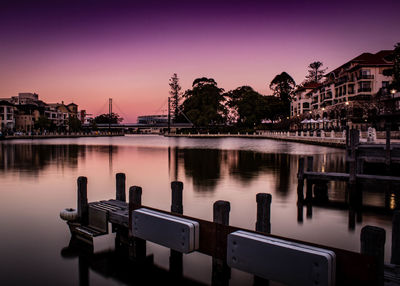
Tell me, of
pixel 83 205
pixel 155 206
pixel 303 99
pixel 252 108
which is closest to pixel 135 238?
pixel 83 205

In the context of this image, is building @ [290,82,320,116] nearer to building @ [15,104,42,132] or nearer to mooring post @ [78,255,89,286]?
building @ [15,104,42,132]

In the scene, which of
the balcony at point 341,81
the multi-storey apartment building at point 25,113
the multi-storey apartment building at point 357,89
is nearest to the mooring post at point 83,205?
the multi-storey apartment building at point 357,89

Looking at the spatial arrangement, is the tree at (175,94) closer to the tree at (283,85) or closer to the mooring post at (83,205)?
the tree at (283,85)

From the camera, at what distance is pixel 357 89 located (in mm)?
77062

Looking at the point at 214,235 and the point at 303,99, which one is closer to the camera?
the point at 214,235

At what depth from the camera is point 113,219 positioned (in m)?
6.90

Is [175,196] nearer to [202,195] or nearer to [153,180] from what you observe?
[202,195]

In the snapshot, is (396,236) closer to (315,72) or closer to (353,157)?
(353,157)

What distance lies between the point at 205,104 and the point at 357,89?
51.0m

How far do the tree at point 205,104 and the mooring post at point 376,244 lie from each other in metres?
107

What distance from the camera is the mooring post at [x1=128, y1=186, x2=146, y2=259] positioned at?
627cm

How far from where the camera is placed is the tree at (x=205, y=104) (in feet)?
364

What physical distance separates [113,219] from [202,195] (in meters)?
7.22

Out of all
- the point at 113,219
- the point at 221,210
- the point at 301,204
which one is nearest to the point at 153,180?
the point at 301,204
